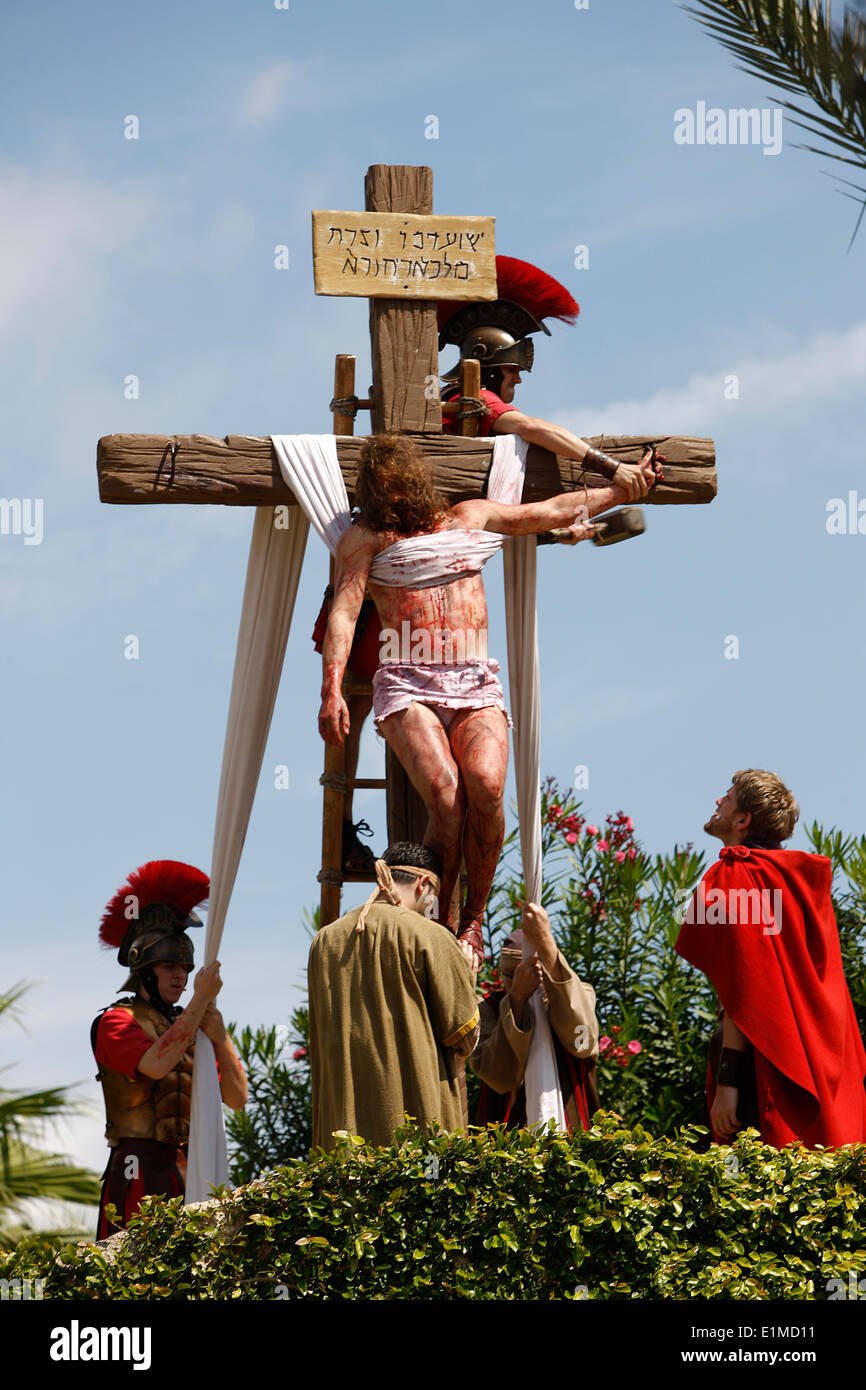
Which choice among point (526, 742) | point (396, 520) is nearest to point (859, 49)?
point (396, 520)

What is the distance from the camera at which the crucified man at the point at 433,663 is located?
7406mm

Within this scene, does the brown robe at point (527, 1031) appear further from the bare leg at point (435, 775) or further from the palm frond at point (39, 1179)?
the palm frond at point (39, 1179)

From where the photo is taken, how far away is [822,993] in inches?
275

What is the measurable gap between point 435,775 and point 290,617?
1.04 metres

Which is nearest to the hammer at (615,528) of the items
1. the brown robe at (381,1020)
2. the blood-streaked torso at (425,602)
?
the blood-streaked torso at (425,602)

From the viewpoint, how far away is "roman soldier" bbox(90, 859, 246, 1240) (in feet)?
23.7

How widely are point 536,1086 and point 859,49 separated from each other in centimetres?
395

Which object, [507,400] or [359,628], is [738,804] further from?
[507,400]

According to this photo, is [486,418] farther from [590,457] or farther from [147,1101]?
[147,1101]

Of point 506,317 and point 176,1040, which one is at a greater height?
point 506,317

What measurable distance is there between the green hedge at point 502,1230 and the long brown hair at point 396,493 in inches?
105

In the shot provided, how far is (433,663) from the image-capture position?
7.53 m

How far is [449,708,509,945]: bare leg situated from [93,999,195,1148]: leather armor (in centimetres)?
132


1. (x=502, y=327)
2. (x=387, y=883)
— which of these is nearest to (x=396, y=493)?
(x=502, y=327)
